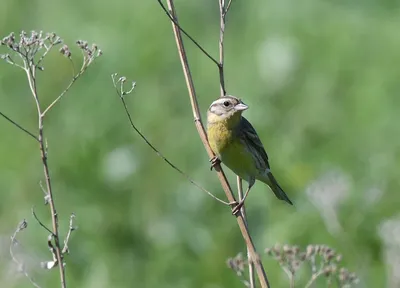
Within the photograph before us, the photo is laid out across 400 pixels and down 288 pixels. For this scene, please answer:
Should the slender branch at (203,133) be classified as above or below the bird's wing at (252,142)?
below

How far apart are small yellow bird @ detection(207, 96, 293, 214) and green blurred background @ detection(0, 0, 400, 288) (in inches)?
33.7

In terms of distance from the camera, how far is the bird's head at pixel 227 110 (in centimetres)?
506

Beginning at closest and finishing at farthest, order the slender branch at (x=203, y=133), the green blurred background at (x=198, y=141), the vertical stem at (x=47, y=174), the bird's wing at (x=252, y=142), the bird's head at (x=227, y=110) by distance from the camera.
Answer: the vertical stem at (x=47, y=174), the slender branch at (x=203, y=133), the bird's head at (x=227, y=110), the bird's wing at (x=252, y=142), the green blurred background at (x=198, y=141)

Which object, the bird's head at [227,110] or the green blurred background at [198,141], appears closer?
the bird's head at [227,110]

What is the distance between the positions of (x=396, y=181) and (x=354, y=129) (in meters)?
1.05

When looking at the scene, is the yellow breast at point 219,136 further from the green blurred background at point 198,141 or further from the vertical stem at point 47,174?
the vertical stem at point 47,174

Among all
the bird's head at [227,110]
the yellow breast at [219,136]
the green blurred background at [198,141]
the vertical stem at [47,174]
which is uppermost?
the green blurred background at [198,141]

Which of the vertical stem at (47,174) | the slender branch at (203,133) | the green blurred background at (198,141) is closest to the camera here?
the vertical stem at (47,174)

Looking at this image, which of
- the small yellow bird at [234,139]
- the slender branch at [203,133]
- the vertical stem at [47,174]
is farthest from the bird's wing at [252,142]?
the vertical stem at [47,174]

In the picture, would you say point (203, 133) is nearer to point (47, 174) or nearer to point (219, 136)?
point (47, 174)

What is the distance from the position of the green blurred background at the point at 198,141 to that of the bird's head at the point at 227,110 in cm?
109

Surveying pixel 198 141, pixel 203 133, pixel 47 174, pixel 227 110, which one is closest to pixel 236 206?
pixel 203 133

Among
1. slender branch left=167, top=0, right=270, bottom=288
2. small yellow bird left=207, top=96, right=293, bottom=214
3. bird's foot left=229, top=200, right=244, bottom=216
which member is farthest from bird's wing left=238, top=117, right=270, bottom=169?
bird's foot left=229, top=200, right=244, bottom=216

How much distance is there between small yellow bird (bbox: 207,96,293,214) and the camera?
5113 mm
